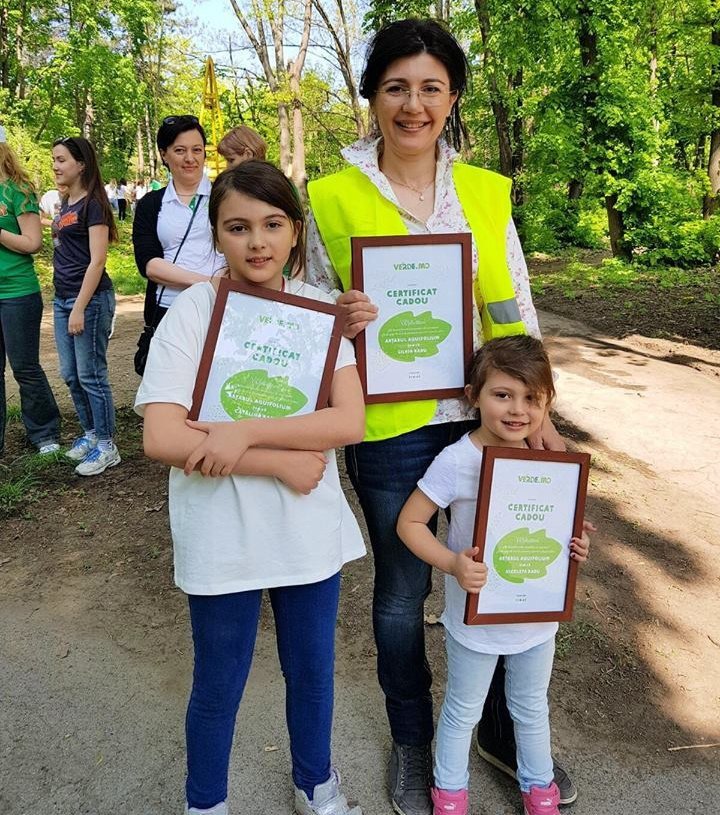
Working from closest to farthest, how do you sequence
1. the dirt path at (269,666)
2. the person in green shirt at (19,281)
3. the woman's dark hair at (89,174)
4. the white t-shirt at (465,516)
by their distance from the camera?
the white t-shirt at (465,516) → the dirt path at (269,666) → the woman's dark hair at (89,174) → the person in green shirt at (19,281)

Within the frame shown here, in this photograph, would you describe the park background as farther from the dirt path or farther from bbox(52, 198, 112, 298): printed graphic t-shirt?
bbox(52, 198, 112, 298): printed graphic t-shirt

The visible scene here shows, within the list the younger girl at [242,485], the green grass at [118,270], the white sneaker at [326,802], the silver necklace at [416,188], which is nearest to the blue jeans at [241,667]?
the younger girl at [242,485]

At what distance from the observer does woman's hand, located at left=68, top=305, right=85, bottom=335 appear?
4.32m

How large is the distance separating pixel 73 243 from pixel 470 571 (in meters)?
3.64

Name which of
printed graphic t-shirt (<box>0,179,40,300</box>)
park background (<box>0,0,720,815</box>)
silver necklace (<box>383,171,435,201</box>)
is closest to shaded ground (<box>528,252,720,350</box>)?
park background (<box>0,0,720,815</box>)

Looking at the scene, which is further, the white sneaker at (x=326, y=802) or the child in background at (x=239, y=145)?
the child in background at (x=239, y=145)

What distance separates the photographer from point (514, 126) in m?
18.2

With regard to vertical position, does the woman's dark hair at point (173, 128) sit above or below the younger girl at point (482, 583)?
above

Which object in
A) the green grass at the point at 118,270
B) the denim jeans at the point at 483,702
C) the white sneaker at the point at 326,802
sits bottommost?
the white sneaker at the point at 326,802

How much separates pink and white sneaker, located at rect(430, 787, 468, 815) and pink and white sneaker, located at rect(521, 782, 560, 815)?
7.7 inches

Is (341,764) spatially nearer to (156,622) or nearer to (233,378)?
(156,622)

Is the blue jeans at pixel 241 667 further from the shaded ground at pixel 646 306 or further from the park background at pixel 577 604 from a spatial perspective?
the shaded ground at pixel 646 306

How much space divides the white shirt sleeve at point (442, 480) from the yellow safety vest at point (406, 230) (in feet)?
0.37

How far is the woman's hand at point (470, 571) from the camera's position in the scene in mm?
1791
